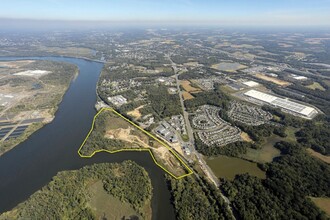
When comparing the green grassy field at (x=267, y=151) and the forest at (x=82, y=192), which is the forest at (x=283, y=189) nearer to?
the green grassy field at (x=267, y=151)

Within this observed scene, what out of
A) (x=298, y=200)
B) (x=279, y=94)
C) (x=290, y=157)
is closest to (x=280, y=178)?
(x=298, y=200)

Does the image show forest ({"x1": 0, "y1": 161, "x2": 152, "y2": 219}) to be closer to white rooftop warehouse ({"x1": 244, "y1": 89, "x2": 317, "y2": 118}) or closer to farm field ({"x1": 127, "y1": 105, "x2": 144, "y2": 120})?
farm field ({"x1": 127, "y1": 105, "x2": 144, "y2": 120})

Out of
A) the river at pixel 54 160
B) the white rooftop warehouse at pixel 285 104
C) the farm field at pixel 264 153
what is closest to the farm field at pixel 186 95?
the white rooftop warehouse at pixel 285 104

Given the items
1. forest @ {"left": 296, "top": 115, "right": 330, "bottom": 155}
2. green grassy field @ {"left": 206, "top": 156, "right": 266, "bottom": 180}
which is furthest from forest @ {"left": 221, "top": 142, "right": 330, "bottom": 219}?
forest @ {"left": 296, "top": 115, "right": 330, "bottom": 155}

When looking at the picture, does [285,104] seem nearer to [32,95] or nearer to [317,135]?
[317,135]

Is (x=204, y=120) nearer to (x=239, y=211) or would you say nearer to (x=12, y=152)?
(x=239, y=211)
